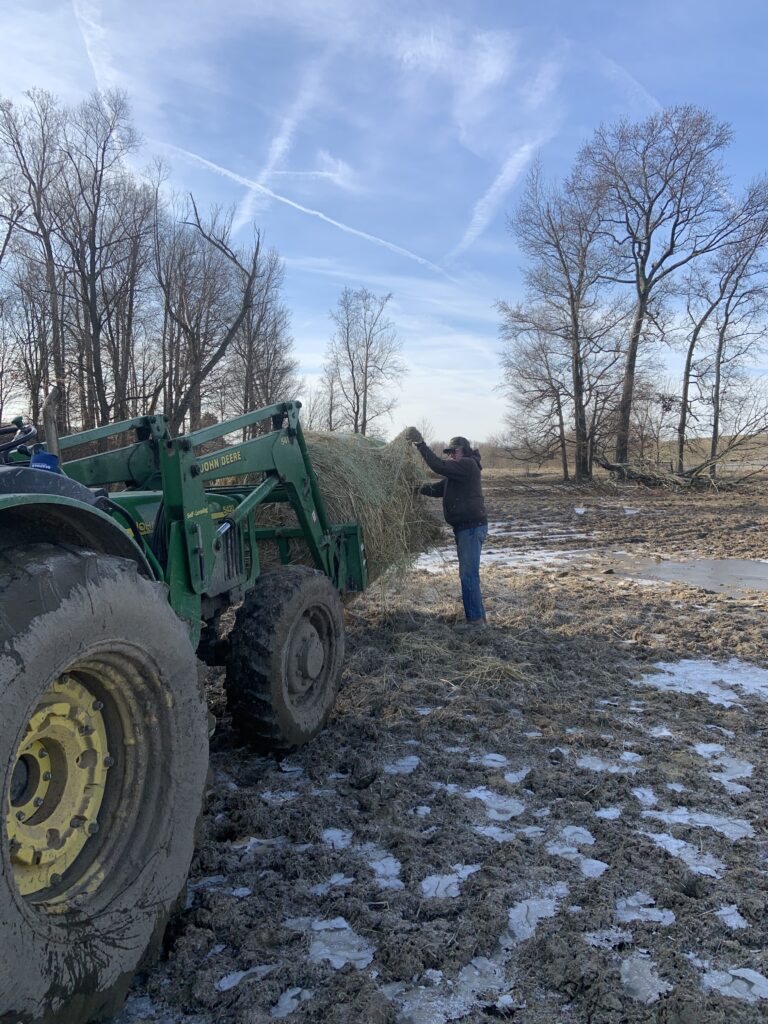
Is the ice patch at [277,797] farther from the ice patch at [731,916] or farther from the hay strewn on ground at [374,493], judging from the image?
the hay strewn on ground at [374,493]

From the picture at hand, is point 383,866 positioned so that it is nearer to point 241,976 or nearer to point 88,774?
point 241,976

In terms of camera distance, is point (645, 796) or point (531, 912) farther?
point (645, 796)

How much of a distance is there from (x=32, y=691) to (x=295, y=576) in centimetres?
265

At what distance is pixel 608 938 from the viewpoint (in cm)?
263

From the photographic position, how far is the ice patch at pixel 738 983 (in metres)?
2.34

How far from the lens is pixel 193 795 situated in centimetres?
251

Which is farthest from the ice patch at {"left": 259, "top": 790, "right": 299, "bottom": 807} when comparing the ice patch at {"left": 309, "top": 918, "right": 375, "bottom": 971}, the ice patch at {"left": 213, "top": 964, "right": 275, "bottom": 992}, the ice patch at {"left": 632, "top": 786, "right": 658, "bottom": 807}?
the ice patch at {"left": 632, "top": 786, "right": 658, "bottom": 807}

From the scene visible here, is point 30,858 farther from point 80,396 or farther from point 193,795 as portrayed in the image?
point 80,396

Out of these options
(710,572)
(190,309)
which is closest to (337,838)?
(710,572)

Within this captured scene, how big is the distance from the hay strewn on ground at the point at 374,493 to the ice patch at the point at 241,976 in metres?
3.84

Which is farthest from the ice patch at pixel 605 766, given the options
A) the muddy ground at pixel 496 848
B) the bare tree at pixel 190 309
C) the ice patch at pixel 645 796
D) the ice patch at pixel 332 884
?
the bare tree at pixel 190 309

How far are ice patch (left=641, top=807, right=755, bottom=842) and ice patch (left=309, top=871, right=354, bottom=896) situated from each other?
1522 mm

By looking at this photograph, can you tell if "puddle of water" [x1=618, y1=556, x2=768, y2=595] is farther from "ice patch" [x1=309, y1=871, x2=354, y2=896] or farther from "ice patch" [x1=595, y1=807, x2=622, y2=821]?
"ice patch" [x1=309, y1=871, x2=354, y2=896]

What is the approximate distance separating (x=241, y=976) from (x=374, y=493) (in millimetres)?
4624
